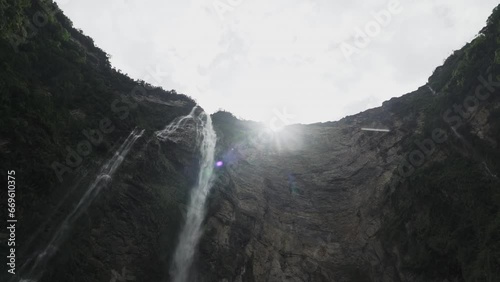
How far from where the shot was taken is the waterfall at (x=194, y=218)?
73.6 ft

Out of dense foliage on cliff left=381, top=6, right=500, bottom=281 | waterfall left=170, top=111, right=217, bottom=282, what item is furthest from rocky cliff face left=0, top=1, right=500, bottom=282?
waterfall left=170, top=111, right=217, bottom=282

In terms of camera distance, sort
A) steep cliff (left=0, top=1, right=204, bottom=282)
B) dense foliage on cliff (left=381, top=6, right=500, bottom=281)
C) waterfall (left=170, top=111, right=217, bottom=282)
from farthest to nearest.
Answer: waterfall (left=170, top=111, right=217, bottom=282)
dense foliage on cliff (left=381, top=6, right=500, bottom=281)
steep cliff (left=0, top=1, right=204, bottom=282)

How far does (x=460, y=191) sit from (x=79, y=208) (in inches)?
739

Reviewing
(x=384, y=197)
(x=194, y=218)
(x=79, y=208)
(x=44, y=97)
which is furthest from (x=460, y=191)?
(x=44, y=97)

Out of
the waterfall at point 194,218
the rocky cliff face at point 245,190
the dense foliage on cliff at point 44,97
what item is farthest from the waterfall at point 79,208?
the waterfall at point 194,218

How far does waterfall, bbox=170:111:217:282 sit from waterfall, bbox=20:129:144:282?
5721 mm

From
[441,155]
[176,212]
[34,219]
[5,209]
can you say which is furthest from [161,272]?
[441,155]

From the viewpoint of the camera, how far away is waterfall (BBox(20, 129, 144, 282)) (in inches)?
634

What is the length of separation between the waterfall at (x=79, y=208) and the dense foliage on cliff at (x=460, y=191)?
16.7m

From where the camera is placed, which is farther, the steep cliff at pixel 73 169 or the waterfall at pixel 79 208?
the steep cliff at pixel 73 169

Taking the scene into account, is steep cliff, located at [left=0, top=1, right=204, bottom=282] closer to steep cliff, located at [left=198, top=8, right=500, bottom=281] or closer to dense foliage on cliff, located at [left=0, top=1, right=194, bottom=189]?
dense foliage on cliff, located at [left=0, top=1, right=194, bottom=189]

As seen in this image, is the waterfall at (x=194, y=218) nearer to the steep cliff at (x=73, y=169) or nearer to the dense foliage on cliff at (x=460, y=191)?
the steep cliff at (x=73, y=169)

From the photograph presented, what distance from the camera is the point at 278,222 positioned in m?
28.2

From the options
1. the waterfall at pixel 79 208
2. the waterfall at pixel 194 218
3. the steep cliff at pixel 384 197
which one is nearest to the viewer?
the waterfall at pixel 79 208
